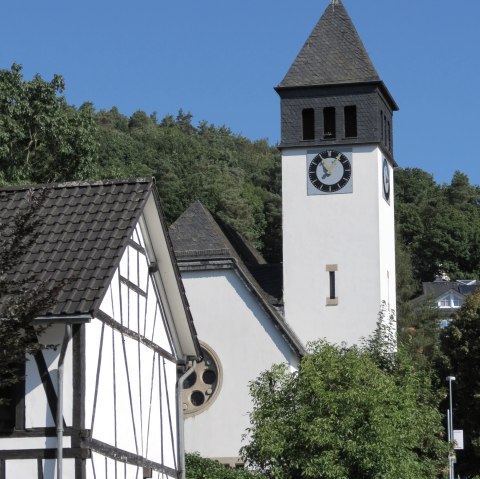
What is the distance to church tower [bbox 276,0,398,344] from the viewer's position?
48.3m

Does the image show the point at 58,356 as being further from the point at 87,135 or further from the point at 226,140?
the point at 226,140

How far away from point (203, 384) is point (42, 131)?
30.4 feet

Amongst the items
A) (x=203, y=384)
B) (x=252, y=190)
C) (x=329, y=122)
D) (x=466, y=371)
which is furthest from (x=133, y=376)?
(x=252, y=190)

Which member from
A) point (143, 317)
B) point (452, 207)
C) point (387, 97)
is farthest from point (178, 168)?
Result: point (143, 317)

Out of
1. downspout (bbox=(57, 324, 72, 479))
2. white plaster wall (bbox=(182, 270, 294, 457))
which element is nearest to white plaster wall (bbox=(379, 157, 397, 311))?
white plaster wall (bbox=(182, 270, 294, 457))

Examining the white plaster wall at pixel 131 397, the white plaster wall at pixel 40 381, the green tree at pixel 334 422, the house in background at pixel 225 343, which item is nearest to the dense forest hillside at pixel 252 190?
the house in background at pixel 225 343

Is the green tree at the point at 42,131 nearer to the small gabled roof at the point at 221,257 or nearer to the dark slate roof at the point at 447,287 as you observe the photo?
the small gabled roof at the point at 221,257

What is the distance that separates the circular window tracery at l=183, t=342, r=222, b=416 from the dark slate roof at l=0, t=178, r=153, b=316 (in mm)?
23874

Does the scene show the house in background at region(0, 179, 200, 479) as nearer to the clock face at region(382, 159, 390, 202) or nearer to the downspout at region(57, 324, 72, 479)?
the downspout at region(57, 324, 72, 479)

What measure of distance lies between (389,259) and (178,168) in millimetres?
63004

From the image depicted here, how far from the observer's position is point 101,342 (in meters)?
22.0

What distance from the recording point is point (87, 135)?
47.2 metres

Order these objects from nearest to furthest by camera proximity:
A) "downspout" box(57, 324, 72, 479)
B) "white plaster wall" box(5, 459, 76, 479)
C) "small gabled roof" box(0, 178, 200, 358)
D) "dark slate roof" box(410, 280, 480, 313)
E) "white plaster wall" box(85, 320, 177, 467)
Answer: "downspout" box(57, 324, 72, 479) < "small gabled roof" box(0, 178, 200, 358) < "white plaster wall" box(5, 459, 76, 479) < "white plaster wall" box(85, 320, 177, 467) < "dark slate roof" box(410, 280, 480, 313)

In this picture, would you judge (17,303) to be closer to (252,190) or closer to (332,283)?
Result: (332,283)
